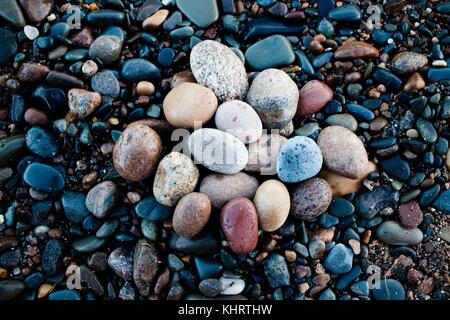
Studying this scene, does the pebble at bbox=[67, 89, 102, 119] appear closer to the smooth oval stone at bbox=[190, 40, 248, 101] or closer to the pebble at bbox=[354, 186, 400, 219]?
the smooth oval stone at bbox=[190, 40, 248, 101]

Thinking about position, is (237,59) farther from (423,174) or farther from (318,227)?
(423,174)

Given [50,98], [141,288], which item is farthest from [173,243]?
[50,98]

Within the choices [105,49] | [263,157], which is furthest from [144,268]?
[105,49]

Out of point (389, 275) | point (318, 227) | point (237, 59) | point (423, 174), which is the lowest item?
point (389, 275)

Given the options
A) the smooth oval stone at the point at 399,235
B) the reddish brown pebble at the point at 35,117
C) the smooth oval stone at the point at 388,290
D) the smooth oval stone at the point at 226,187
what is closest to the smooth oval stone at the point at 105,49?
the reddish brown pebble at the point at 35,117

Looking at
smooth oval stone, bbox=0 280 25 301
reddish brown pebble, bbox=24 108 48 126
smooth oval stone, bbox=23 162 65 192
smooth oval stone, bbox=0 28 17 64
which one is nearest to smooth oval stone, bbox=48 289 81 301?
smooth oval stone, bbox=0 280 25 301

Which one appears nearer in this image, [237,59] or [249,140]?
[249,140]
